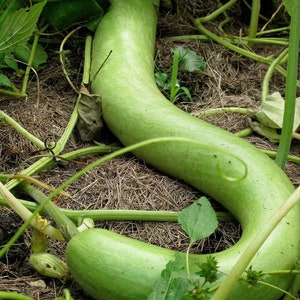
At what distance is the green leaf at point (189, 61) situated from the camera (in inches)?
94.2

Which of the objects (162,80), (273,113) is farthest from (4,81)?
(273,113)

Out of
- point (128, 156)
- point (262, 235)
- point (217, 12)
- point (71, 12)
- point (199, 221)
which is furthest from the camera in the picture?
point (217, 12)

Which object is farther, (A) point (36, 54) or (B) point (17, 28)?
(A) point (36, 54)

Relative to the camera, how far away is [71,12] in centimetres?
235

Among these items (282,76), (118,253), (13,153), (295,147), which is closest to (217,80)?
(282,76)

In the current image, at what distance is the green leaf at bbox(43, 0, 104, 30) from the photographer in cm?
233

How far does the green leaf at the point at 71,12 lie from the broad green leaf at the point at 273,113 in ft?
2.15

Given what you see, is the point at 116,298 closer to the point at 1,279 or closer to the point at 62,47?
the point at 1,279

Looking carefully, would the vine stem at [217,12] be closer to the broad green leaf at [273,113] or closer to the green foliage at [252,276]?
the broad green leaf at [273,113]

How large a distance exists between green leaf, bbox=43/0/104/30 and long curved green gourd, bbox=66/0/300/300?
0.15ft

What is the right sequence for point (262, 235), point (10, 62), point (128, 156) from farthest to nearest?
point (10, 62) → point (128, 156) → point (262, 235)

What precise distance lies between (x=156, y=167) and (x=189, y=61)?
20.9 inches

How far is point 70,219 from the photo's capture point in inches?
69.7

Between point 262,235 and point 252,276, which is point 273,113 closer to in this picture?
point 252,276
